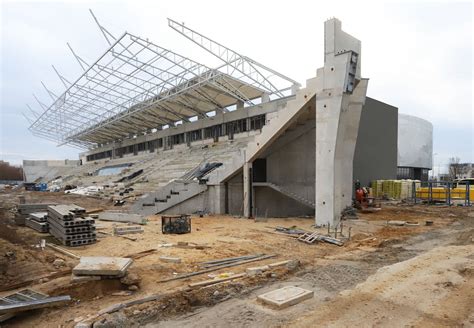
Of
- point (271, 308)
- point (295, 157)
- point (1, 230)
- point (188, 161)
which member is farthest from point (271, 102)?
point (271, 308)

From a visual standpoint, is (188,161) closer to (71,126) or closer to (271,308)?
(271,308)

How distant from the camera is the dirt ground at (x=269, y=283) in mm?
5094

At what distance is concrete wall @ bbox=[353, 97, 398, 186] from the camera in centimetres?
2972

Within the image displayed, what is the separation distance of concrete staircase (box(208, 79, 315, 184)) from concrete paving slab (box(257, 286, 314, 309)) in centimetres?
1051

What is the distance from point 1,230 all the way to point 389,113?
33.8 m

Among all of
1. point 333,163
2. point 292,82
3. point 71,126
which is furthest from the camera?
point 71,126

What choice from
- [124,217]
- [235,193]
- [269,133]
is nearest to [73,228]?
[124,217]

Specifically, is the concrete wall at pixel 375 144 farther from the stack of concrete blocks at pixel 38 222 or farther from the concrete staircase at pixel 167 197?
the stack of concrete blocks at pixel 38 222

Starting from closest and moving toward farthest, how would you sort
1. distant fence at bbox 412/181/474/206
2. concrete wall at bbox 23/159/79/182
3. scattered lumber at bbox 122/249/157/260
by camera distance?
scattered lumber at bbox 122/249/157/260, distant fence at bbox 412/181/474/206, concrete wall at bbox 23/159/79/182

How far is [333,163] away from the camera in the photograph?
45.7 feet

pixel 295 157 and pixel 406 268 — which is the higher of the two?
pixel 295 157

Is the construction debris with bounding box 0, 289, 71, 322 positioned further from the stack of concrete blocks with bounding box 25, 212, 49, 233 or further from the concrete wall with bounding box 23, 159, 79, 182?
the concrete wall with bounding box 23, 159, 79, 182

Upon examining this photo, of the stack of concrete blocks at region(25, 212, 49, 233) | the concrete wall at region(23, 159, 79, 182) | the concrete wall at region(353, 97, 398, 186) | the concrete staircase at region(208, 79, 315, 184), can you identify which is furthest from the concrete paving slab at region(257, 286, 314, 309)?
the concrete wall at region(23, 159, 79, 182)

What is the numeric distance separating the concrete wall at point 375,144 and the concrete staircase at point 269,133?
49.4ft
